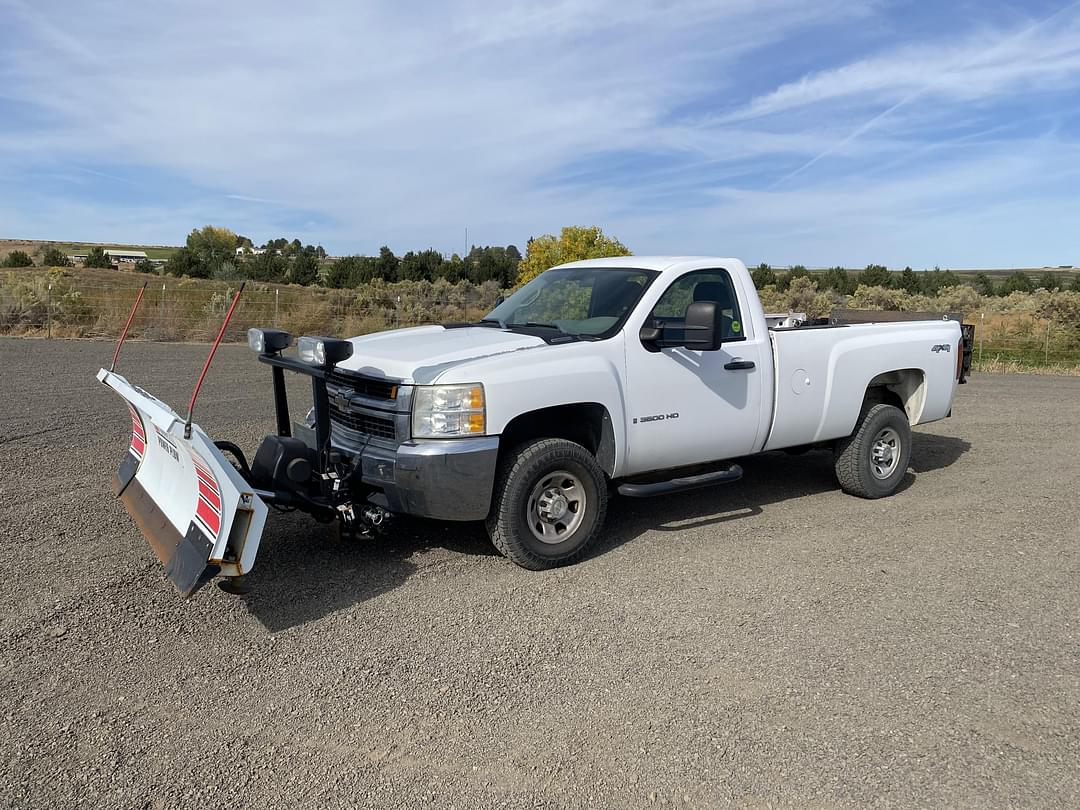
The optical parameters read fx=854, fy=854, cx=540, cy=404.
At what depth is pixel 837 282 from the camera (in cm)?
4612

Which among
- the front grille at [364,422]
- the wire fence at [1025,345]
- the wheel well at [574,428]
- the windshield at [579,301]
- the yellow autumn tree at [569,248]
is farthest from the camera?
the yellow autumn tree at [569,248]

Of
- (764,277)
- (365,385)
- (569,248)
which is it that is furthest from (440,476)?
(764,277)

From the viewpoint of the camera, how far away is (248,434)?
9508mm

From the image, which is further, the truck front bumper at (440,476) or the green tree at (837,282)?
the green tree at (837,282)

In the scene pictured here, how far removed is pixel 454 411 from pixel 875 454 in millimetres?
4231

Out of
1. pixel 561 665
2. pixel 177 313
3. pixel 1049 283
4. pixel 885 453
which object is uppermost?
pixel 1049 283

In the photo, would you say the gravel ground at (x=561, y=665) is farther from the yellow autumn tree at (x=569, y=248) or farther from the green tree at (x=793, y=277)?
the green tree at (x=793, y=277)

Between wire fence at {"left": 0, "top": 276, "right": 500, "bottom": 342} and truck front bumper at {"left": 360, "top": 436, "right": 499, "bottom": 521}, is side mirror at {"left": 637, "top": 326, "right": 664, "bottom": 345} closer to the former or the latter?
truck front bumper at {"left": 360, "top": 436, "right": 499, "bottom": 521}

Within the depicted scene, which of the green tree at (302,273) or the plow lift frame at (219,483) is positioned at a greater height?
the green tree at (302,273)

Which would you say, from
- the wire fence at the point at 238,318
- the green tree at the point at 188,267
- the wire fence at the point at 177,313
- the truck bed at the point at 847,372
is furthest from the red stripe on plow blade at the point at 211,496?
the green tree at the point at 188,267

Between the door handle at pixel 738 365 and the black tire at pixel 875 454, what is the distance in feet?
5.31

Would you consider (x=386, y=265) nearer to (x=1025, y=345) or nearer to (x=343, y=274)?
(x=343, y=274)

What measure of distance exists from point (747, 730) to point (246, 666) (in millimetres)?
2317

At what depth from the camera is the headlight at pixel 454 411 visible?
502cm
